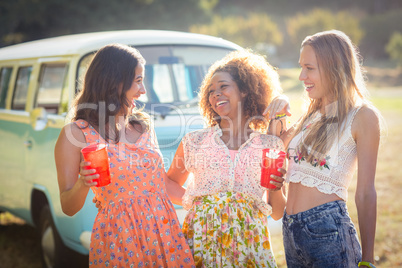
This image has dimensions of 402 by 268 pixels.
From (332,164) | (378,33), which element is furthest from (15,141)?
(378,33)

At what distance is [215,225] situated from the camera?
2641 mm

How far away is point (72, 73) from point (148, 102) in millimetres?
720

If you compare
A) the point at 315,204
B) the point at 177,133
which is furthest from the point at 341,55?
the point at 177,133

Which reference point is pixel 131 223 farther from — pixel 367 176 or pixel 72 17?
pixel 72 17

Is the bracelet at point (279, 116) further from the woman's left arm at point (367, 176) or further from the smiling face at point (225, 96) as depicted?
the woman's left arm at point (367, 176)

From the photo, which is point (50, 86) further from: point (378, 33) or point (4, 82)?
point (378, 33)

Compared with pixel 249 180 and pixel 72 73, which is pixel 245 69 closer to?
pixel 249 180

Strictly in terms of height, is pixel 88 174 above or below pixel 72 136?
below

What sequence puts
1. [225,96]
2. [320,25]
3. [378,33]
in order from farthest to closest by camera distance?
[378,33], [320,25], [225,96]

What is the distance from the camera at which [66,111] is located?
14.0 feet

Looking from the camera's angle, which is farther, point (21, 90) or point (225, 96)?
point (21, 90)

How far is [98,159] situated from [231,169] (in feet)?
2.63

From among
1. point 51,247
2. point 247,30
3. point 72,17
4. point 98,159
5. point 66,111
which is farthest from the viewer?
point 247,30

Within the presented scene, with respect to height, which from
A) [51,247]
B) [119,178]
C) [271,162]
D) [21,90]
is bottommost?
[51,247]
